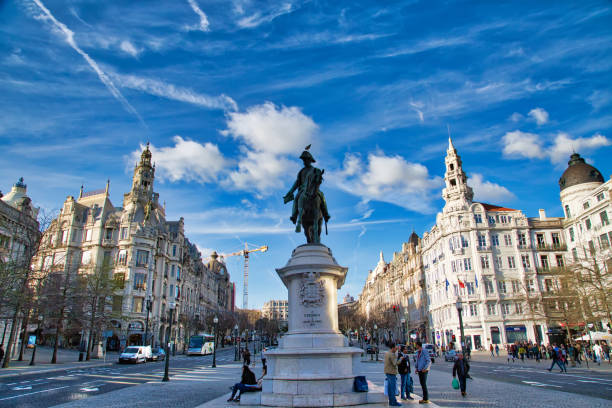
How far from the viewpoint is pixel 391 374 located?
11039 mm

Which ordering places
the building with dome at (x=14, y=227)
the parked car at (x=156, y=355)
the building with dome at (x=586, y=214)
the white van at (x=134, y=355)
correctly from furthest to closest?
the building with dome at (x=586, y=214) → the parked car at (x=156, y=355) → the white van at (x=134, y=355) → the building with dome at (x=14, y=227)

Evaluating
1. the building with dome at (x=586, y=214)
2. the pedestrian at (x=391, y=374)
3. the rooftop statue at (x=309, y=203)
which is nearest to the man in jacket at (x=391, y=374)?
the pedestrian at (x=391, y=374)

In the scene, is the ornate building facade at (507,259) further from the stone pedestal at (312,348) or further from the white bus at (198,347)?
the stone pedestal at (312,348)

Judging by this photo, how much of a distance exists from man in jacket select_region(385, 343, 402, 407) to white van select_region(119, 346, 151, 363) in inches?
1360

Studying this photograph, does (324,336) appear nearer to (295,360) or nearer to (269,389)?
(295,360)

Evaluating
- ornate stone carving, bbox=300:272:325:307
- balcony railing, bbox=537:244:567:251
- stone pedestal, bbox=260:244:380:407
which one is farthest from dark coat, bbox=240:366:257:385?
balcony railing, bbox=537:244:567:251

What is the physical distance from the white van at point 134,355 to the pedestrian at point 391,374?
3454 centimetres

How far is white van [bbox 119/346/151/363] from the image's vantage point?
3831cm

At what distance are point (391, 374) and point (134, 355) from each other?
116 feet

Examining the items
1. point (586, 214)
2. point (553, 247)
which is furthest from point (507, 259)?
point (586, 214)

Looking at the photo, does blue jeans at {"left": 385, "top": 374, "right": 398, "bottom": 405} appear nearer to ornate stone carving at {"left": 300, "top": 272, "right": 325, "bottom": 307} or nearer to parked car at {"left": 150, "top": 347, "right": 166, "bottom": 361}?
ornate stone carving at {"left": 300, "top": 272, "right": 325, "bottom": 307}

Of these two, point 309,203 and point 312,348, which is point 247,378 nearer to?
point 312,348

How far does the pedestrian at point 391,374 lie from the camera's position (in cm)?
1073

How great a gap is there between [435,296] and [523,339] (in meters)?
14.3
